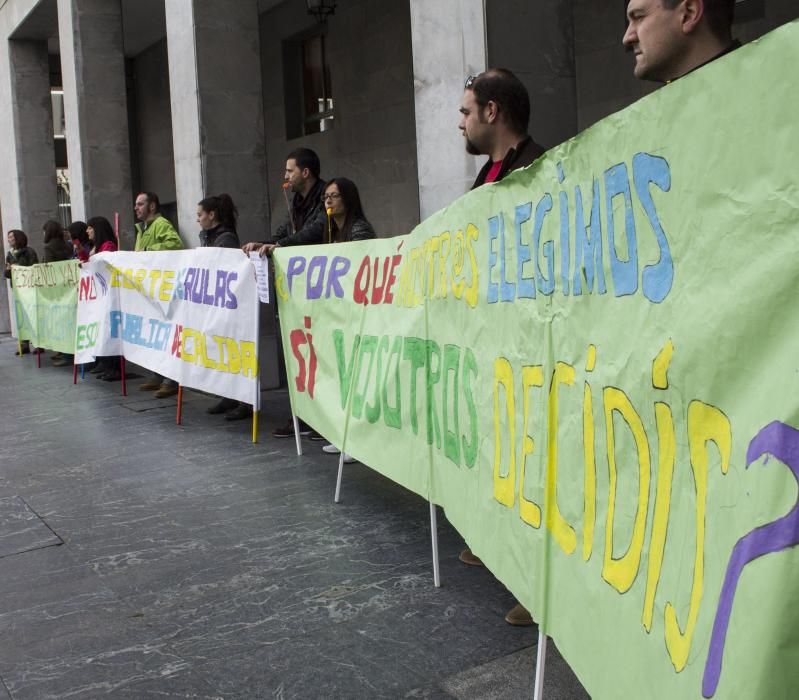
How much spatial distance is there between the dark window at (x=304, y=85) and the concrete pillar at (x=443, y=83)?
9331mm

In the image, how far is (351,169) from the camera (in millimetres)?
14219

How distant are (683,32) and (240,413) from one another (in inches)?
221

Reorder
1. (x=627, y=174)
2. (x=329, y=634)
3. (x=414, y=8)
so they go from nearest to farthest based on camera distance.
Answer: (x=627, y=174) < (x=329, y=634) < (x=414, y=8)

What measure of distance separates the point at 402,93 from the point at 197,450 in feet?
26.2

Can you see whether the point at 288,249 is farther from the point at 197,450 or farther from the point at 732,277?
the point at 732,277

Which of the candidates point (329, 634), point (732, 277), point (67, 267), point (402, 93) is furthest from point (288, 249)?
point (402, 93)

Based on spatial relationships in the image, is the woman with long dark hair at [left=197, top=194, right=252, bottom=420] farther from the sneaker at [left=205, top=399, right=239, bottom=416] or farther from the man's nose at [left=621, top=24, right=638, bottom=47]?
the man's nose at [left=621, top=24, right=638, bottom=47]

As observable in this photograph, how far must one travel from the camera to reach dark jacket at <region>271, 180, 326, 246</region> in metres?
6.69

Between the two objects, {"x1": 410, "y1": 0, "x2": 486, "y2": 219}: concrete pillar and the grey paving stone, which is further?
{"x1": 410, "y1": 0, "x2": 486, "y2": 219}: concrete pillar

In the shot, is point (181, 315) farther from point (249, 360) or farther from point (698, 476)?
point (698, 476)

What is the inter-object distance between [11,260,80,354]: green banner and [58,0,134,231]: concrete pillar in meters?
1.41

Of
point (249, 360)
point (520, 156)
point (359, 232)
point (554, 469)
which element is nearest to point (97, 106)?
point (249, 360)

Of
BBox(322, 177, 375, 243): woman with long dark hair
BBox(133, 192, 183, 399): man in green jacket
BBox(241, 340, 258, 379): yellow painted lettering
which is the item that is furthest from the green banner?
BBox(322, 177, 375, 243): woman with long dark hair

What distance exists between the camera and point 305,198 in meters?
6.94
